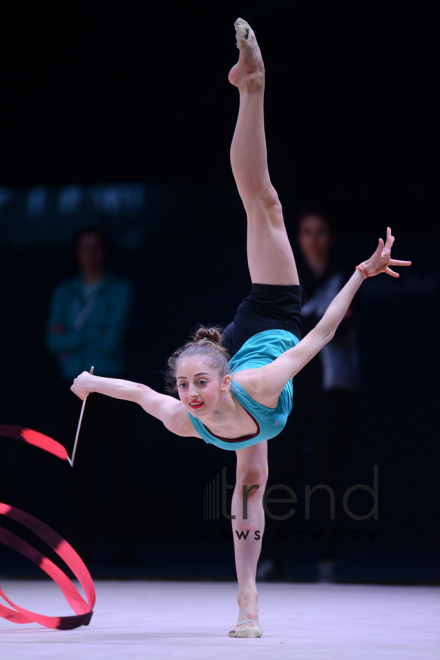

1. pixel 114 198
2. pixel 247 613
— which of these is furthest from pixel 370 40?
pixel 247 613

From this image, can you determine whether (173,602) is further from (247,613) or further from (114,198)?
(114,198)

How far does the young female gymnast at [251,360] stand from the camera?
2.94 metres

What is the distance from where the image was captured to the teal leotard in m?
3.03

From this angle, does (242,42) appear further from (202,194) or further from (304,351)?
(202,194)

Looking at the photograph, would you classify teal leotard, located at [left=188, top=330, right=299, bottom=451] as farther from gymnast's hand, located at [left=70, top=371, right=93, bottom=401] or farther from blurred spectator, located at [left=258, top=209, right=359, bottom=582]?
blurred spectator, located at [left=258, top=209, right=359, bottom=582]

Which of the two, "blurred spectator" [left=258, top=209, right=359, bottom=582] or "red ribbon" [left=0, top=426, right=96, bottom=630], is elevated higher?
"blurred spectator" [left=258, top=209, right=359, bottom=582]

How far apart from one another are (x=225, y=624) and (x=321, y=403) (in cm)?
204

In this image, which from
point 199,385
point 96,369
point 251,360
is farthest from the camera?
point 96,369

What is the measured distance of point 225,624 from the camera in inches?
136

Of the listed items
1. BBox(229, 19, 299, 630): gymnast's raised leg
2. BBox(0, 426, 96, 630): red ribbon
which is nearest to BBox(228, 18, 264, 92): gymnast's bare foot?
BBox(229, 19, 299, 630): gymnast's raised leg

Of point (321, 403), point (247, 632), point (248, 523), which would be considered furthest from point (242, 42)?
point (321, 403)

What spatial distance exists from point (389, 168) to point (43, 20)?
8.35ft

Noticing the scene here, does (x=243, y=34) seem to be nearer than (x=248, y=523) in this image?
No

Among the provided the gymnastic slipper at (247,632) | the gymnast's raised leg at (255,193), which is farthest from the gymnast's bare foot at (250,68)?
the gymnastic slipper at (247,632)
